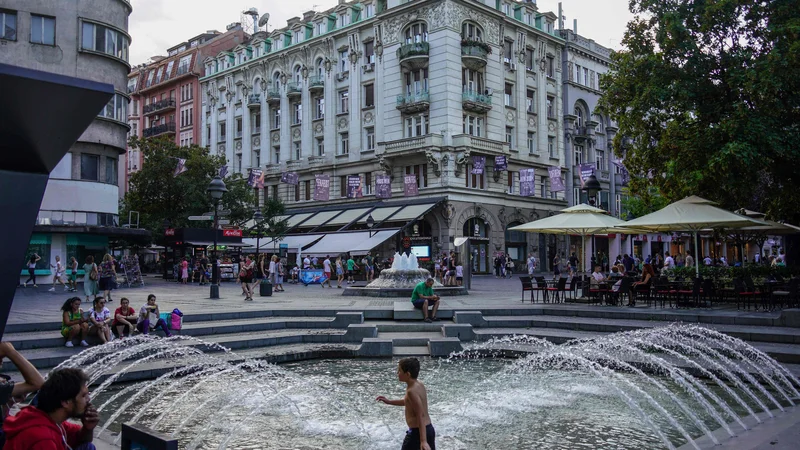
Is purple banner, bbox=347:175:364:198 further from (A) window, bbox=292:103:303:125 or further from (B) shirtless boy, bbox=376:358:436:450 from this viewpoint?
(B) shirtless boy, bbox=376:358:436:450

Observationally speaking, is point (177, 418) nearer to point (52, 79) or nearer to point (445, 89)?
point (52, 79)

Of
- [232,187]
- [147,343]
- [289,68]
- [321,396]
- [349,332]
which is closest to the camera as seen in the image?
[321,396]

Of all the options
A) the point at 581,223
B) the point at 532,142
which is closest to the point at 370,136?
the point at 532,142

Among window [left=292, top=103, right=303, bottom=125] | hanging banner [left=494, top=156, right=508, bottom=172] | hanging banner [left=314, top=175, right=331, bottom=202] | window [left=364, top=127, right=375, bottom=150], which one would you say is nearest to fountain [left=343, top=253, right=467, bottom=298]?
hanging banner [left=494, top=156, right=508, bottom=172]

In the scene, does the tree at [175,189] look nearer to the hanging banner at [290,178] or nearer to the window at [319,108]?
the hanging banner at [290,178]

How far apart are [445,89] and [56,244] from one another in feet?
80.0

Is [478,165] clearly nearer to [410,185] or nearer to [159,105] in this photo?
[410,185]

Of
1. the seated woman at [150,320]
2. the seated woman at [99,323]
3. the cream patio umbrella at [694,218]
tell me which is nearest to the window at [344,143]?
the cream patio umbrella at [694,218]

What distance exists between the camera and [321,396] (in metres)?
9.60

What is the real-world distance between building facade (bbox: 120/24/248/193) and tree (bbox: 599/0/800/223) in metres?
50.1

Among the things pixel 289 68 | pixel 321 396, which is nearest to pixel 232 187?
pixel 289 68

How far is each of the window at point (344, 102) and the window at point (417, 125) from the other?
6.49 meters

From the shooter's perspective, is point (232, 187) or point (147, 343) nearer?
point (147, 343)

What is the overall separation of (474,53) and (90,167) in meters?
24.7
